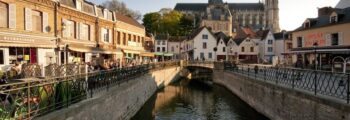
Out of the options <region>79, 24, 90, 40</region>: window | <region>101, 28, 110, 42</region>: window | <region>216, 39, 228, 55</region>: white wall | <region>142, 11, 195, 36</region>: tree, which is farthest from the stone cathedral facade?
<region>79, 24, 90, 40</region>: window

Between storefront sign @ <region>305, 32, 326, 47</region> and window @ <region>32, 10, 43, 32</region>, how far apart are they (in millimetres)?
24919

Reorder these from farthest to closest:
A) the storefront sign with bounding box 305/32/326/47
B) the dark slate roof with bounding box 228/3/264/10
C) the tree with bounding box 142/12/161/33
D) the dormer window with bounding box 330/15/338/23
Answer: the dark slate roof with bounding box 228/3/264/10, the tree with bounding box 142/12/161/33, the storefront sign with bounding box 305/32/326/47, the dormer window with bounding box 330/15/338/23

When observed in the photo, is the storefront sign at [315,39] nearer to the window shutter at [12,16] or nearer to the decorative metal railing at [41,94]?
the decorative metal railing at [41,94]

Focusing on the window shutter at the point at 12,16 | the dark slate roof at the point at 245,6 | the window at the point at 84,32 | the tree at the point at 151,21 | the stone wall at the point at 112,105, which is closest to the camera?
the stone wall at the point at 112,105

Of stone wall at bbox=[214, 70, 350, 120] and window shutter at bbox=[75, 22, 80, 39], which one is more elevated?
window shutter at bbox=[75, 22, 80, 39]

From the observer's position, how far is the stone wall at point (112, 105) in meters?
9.50

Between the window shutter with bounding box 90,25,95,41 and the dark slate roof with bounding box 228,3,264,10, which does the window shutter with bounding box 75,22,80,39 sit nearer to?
the window shutter with bounding box 90,25,95,41

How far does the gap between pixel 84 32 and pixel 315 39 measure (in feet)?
72.1

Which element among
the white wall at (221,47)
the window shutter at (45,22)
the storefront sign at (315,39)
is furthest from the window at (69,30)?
the white wall at (221,47)

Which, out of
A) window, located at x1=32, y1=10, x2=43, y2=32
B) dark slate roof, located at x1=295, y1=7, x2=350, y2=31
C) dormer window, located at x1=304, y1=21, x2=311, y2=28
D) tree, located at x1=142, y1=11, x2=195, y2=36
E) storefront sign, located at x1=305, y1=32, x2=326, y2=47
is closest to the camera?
window, located at x1=32, y1=10, x2=43, y2=32

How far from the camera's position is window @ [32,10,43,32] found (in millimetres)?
19791

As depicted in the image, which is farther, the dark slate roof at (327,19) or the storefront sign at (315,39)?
the storefront sign at (315,39)

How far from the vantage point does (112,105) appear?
1405 cm

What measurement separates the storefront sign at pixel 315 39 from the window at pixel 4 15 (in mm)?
26868
